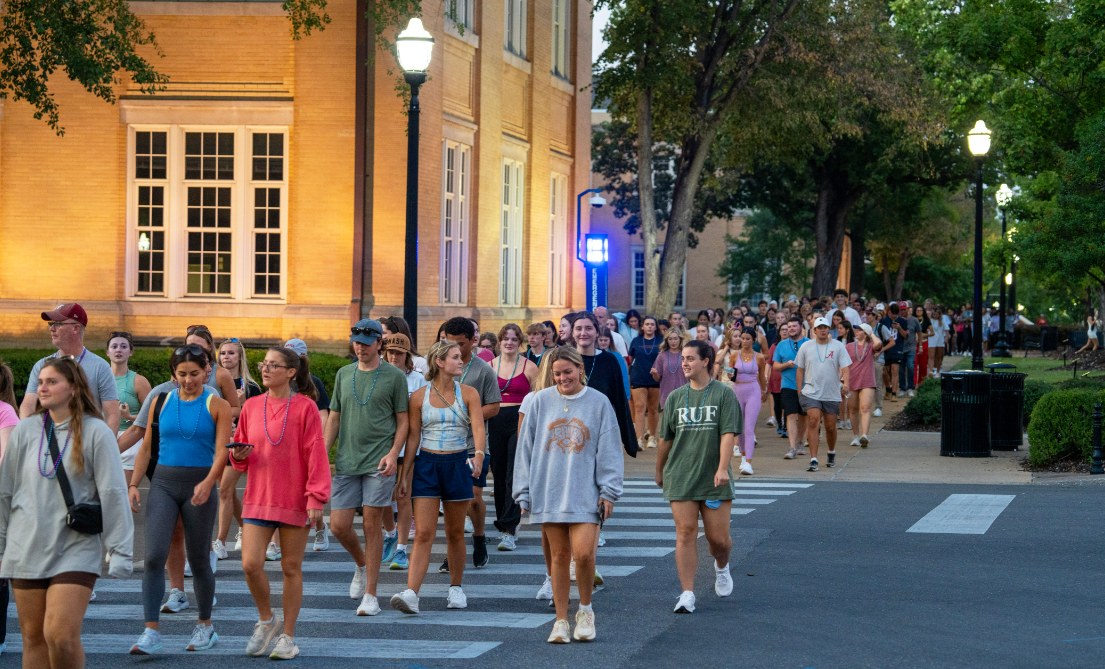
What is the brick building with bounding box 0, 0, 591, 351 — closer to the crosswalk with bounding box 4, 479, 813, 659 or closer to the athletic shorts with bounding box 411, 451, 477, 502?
the crosswalk with bounding box 4, 479, 813, 659

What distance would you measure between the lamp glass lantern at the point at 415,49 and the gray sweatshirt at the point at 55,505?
888 centimetres

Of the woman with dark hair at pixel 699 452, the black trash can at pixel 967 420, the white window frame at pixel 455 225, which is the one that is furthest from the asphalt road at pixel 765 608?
the white window frame at pixel 455 225

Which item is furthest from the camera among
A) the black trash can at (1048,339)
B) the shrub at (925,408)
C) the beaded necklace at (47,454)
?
the black trash can at (1048,339)

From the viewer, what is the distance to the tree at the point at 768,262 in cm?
5506

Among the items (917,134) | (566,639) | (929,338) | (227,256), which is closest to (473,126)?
(227,256)

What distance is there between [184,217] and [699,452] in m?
15.7

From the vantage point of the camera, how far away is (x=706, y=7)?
27969mm

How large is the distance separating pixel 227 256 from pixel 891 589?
15.8m

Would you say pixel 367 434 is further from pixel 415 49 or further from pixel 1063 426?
pixel 1063 426

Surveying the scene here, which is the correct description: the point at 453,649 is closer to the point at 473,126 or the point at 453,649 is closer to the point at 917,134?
the point at 473,126

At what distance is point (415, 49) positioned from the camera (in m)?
14.1

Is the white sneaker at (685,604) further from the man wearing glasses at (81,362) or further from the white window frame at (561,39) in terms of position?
the white window frame at (561,39)

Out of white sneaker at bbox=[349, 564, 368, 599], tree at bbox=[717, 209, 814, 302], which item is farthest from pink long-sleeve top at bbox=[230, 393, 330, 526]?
tree at bbox=[717, 209, 814, 302]

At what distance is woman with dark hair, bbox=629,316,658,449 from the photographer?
17.6m
